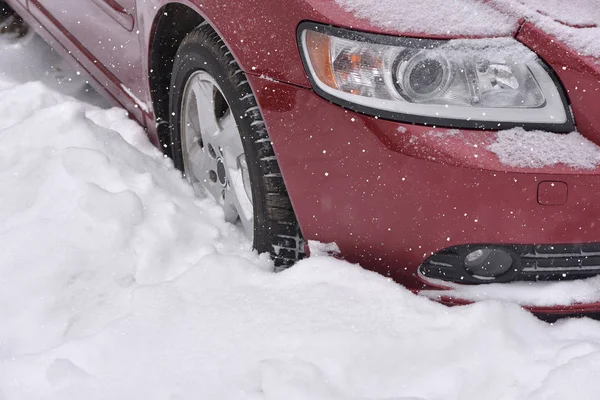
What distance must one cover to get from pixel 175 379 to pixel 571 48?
1.18m

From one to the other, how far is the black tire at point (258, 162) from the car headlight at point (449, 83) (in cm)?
34

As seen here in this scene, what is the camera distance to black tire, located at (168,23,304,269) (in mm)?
2135

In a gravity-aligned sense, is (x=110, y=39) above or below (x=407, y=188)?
below

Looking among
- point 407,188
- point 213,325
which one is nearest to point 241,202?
point 213,325

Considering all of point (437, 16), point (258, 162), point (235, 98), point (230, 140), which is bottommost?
point (230, 140)

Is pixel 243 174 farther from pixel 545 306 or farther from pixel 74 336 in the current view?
pixel 545 306

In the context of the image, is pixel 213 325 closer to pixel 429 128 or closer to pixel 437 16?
pixel 429 128

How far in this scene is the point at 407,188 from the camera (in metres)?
1.88

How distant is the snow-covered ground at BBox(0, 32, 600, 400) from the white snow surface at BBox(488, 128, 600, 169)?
0.39 meters

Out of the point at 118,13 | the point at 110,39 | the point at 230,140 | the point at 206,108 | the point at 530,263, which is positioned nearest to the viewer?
the point at 530,263

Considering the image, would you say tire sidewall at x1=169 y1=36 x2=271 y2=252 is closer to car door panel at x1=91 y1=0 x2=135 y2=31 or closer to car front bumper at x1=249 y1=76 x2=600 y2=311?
car front bumper at x1=249 y1=76 x2=600 y2=311

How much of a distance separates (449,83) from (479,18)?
161 mm

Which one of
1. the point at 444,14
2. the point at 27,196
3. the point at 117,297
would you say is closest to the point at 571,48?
the point at 444,14

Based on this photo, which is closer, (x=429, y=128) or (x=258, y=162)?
(x=429, y=128)
